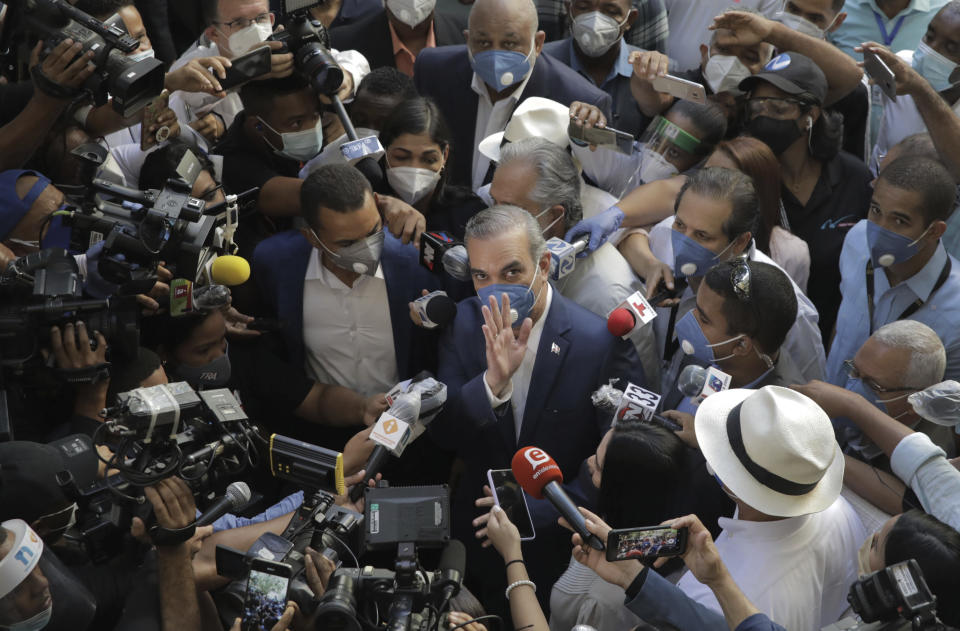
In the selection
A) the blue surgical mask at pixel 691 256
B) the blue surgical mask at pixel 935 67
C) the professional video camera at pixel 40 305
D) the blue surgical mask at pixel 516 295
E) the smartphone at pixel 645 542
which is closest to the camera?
the smartphone at pixel 645 542

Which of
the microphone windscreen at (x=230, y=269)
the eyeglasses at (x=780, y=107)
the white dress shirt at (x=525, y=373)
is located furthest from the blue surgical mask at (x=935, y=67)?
the microphone windscreen at (x=230, y=269)

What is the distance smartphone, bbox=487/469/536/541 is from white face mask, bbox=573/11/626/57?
9.81 ft

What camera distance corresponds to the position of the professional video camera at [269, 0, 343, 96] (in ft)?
Answer: 15.0

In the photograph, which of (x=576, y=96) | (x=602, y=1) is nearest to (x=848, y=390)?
(x=576, y=96)

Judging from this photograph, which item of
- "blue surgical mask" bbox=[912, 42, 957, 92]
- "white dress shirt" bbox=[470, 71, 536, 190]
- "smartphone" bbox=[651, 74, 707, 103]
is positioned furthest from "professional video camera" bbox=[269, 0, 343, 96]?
"blue surgical mask" bbox=[912, 42, 957, 92]

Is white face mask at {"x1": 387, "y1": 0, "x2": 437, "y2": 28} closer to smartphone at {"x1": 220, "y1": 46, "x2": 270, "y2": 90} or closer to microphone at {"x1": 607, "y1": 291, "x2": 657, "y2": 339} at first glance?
smartphone at {"x1": 220, "y1": 46, "x2": 270, "y2": 90}

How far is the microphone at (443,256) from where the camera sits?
13.7ft

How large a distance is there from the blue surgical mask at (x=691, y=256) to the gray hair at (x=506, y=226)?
0.67 meters

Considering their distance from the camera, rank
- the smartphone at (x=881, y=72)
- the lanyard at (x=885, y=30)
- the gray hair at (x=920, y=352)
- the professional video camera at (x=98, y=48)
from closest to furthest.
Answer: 1. the gray hair at (x=920, y=352)
2. the professional video camera at (x=98, y=48)
3. the smartphone at (x=881, y=72)
4. the lanyard at (x=885, y=30)

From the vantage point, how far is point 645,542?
2.95 m

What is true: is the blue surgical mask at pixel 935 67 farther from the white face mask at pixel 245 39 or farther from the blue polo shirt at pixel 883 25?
the white face mask at pixel 245 39

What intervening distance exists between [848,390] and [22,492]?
121 inches

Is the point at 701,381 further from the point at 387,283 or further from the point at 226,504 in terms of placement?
the point at 226,504

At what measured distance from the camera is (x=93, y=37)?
13.1 feet
